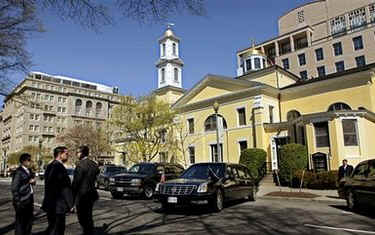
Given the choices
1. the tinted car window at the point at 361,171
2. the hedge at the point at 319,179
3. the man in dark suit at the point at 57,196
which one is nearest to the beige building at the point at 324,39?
the hedge at the point at 319,179

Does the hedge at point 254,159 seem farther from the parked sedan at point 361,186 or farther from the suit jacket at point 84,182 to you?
the suit jacket at point 84,182

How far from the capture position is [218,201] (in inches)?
426

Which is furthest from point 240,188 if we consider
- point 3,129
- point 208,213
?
point 3,129

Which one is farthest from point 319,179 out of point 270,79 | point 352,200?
point 270,79

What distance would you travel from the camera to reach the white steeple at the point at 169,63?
4938 cm

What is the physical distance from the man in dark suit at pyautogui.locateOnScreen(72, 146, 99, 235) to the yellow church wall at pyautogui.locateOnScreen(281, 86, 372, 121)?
25.9m

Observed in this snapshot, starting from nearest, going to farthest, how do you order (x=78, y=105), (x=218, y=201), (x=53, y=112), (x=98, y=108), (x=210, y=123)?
1. (x=218, y=201)
2. (x=210, y=123)
3. (x=53, y=112)
4. (x=78, y=105)
5. (x=98, y=108)

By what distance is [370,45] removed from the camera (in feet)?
166

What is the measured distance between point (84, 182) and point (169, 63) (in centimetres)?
4379

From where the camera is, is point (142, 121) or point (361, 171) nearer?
point (361, 171)

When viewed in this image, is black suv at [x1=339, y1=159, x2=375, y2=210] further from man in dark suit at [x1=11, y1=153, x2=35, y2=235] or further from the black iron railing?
the black iron railing

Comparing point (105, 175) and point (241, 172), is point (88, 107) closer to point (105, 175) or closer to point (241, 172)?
point (105, 175)

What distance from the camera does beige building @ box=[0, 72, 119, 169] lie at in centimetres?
8888

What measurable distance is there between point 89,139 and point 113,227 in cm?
5162
